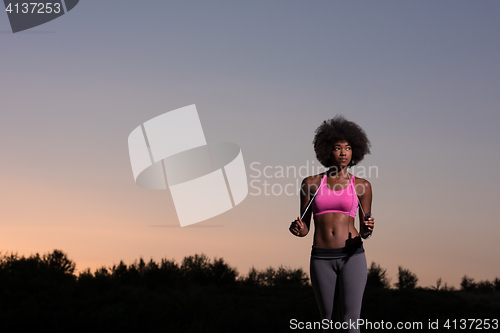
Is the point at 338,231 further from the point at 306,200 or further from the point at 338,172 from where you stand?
the point at 338,172

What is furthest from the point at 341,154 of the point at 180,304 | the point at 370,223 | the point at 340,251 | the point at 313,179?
the point at 180,304

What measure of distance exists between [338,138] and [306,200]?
3.52ft

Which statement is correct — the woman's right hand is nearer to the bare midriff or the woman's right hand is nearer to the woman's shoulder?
the bare midriff

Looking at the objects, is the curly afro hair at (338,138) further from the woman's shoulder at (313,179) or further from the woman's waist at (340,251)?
the woman's waist at (340,251)

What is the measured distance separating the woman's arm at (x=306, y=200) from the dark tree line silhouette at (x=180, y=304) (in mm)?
22477

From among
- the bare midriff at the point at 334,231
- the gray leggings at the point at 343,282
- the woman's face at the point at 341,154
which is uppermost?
the woman's face at the point at 341,154

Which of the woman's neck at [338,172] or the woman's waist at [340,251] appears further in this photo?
the woman's neck at [338,172]

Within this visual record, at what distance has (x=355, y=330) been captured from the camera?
22.6ft

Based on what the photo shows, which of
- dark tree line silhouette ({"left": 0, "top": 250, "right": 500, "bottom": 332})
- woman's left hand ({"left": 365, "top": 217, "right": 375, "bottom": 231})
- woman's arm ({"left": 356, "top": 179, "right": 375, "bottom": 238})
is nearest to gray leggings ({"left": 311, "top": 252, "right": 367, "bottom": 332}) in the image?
woman's left hand ({"left": 365, "top": 217, "right": 375, "bottom": 231})

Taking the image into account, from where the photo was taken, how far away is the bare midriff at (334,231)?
23.4ft

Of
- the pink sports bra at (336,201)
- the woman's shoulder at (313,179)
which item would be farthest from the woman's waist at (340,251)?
the woman's shoulder at (313,179)

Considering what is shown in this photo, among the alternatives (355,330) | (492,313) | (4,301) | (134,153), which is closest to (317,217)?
(355,330)

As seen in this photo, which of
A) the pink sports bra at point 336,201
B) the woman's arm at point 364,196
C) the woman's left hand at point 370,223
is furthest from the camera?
the woman's arm at point 364,196

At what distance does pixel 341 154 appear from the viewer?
7617mm
